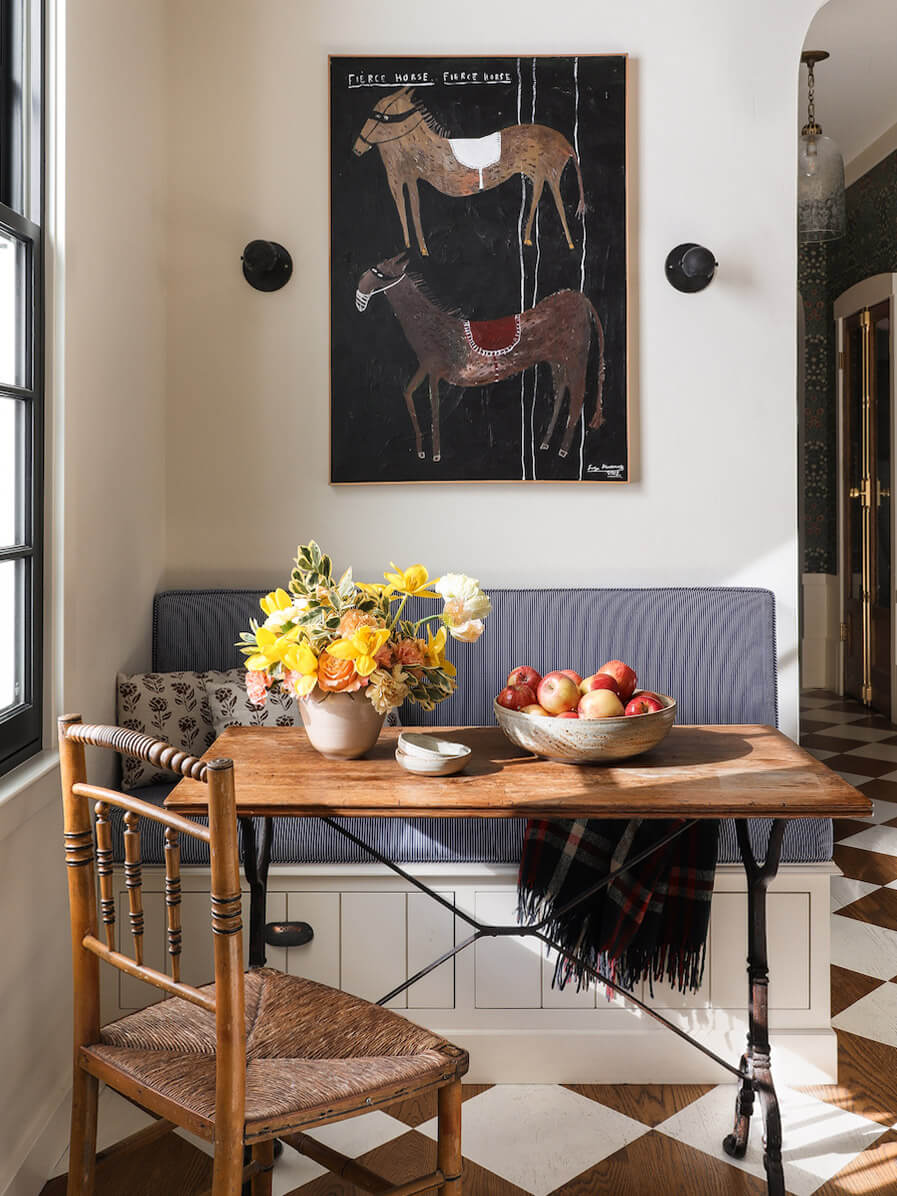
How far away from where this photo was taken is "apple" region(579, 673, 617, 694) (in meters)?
1.76

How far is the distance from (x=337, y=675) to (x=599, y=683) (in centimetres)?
45

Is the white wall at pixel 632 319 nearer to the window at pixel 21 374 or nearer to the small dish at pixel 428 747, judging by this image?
the window at pixel 21 374

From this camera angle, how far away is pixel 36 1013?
1911 millimetres

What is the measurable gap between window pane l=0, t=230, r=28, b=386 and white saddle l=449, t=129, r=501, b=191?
4.35 feet

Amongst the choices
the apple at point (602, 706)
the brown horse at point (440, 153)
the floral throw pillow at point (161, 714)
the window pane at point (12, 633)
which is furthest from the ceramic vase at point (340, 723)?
the brown horse at point (440, 153)

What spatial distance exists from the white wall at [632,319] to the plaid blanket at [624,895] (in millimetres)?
852

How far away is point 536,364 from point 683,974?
1.61 m

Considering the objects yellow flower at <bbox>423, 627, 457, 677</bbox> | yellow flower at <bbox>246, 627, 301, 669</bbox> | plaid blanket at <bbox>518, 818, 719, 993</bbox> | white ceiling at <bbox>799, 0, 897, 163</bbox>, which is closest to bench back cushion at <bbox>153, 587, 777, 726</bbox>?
plaid blanket at <bbox>518, 818, 719, 993</bbox>

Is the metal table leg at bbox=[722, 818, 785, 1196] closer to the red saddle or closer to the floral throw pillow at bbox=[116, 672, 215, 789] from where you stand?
the floral throw pillow at bbox=[116, 672, 215, 789]

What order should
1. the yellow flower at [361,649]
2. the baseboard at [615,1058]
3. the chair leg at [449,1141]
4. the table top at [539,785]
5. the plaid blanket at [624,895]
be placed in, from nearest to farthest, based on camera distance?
the chair leg at [449,1141]
the table top at [539,785]
the yellow flower at [361,649]
the plaid blanket at [624,895]
the baseboard at [615,1058]

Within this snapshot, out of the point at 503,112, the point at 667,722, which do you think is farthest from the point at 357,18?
the point at 667,722

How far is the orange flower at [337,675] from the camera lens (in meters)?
1.67

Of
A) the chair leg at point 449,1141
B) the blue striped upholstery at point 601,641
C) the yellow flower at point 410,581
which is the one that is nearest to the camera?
the chair leg at point 449,1141

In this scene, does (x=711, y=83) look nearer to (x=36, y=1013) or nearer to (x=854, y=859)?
(x=854, y=859)
